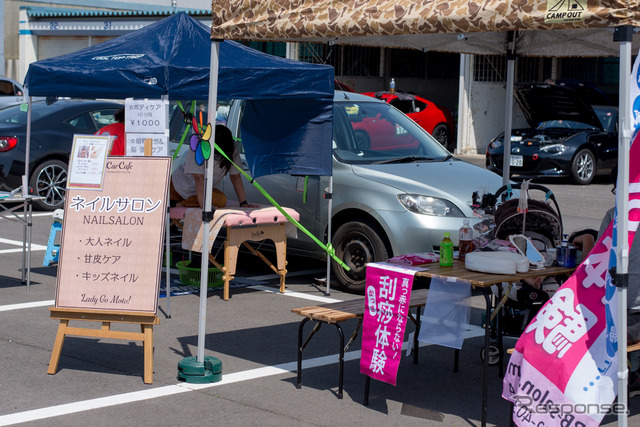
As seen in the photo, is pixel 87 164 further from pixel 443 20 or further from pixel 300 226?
pixel 443 20

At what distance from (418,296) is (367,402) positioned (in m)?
1.06

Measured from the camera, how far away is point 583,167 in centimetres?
1809

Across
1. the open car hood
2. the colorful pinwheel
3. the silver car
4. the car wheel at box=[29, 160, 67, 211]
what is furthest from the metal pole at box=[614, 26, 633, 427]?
the open car hood

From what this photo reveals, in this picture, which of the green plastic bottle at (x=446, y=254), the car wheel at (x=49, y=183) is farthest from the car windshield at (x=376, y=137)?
the car wheel at (x=49, y=183)

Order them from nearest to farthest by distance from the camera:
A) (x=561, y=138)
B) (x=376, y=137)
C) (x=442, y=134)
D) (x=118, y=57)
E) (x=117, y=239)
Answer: (x=117, y=239) < (x=118, y=57) < (x=376, y=137) < (x=561, y=138) < (x=442, y=134)

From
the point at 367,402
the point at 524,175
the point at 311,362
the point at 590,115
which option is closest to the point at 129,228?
the point at 311,362

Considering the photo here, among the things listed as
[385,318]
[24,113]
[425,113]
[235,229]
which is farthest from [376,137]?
[425,113]

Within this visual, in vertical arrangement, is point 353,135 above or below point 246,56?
below

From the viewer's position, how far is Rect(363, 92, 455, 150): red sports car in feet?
75.6

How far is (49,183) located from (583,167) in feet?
33.7

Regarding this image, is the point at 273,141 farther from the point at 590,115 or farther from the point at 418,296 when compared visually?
the point at 590,115

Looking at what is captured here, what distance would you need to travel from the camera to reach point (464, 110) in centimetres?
2453

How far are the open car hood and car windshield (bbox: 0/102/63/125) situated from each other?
8.81 metres

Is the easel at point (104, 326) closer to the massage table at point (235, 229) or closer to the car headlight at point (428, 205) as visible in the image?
the massage table at point (235, 229)
